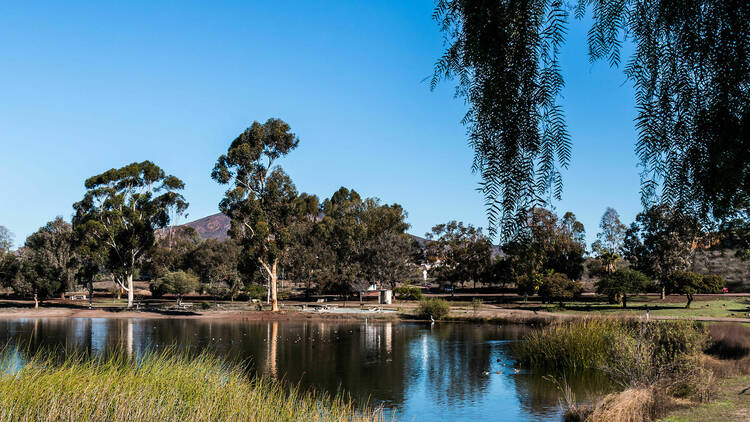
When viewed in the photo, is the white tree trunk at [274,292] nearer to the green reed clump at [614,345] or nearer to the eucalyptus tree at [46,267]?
the eucalyptus tree at [46,267]

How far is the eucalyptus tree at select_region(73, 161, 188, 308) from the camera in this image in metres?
62.2

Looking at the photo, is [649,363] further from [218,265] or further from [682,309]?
[218,265]

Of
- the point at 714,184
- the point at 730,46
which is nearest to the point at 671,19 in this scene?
the point at 730,46

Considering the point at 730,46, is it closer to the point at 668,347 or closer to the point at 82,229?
the point at 668,347

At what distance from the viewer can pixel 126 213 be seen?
62.8m

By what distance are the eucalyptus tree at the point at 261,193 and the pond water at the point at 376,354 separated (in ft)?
29.3

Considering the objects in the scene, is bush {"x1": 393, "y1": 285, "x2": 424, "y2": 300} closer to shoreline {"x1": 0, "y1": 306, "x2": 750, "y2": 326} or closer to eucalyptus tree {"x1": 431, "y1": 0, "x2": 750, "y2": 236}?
shoreline {"x1": 0, "y1": 306, "x2": 750, "y2": 326}

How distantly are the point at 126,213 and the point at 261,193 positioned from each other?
52.7 ft

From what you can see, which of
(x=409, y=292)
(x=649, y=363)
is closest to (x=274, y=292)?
(x=409, y=292)

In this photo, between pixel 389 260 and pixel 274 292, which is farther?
pixel 389 260

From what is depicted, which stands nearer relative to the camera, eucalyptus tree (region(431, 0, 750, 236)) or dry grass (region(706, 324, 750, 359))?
eucalyptus tree (region(431, 0, 750, 236))

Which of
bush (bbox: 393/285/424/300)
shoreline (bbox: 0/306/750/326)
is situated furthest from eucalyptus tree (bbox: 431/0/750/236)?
bush (bbox: 393/285/424/300)

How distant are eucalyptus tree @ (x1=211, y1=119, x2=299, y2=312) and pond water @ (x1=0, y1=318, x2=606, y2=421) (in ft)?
29.3

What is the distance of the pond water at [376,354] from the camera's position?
62.6 feet
